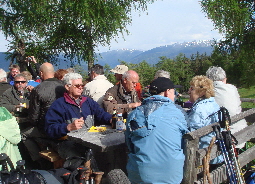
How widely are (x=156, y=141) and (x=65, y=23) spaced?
38.1 feet

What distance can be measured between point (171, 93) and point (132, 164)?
0.83 m

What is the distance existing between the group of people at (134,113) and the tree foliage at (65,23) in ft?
23.0

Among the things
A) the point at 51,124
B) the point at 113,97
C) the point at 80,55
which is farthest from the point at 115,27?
the point at 51,124

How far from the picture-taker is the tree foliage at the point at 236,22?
13.3 meters

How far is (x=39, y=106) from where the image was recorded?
4.38 metres

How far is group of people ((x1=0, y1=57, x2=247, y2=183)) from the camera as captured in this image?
2.63m

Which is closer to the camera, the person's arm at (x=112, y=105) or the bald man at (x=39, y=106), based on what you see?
the bald man at (x=39, y=106)

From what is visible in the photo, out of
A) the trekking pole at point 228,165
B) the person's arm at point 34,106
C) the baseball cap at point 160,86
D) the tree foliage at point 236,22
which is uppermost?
the tree foliage at point 236,22

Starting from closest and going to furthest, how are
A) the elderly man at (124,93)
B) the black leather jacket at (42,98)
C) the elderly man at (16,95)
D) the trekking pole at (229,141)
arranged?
the trekking pole at (229,141) → the black leather jacket at (42,98) → the elderly man at (124,93) → the elderly man at (16,95)

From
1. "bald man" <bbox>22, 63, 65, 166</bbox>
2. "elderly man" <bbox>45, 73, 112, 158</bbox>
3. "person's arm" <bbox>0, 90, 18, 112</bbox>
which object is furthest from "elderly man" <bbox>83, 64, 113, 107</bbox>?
"person's arm" <bbox>0, 90, 18, 112</bbox>

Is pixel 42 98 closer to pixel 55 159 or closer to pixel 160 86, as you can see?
pixel 55 159

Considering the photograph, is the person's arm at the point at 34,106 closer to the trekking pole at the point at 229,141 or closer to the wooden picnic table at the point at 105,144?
the wooden picnic table at the point at 105,144

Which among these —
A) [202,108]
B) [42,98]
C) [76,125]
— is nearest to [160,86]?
[202,108]

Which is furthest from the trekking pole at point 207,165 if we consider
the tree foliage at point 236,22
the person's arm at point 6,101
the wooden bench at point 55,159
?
the tree foliage at point 236,22
